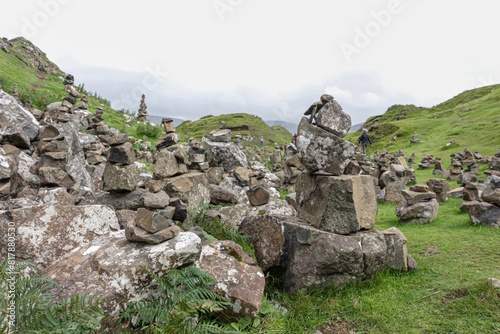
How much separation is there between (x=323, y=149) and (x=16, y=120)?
8.06m

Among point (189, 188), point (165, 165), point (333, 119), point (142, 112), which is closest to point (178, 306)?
point (333, 119)

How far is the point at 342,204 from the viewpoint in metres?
4.62

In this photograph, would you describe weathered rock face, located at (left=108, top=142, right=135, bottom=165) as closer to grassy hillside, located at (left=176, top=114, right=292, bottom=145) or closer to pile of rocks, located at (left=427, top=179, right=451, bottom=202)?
pile of rocks, located at (left=427, top=179, right=451, bottom=202)

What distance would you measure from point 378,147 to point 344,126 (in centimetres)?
4687

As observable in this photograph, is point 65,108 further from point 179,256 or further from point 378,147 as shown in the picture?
point 378,147

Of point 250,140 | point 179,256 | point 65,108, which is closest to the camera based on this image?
point 179,256

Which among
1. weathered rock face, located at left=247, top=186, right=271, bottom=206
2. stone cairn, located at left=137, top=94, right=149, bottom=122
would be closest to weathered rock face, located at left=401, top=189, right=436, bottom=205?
weathered rock face, located at left=247, top=186, right=271, bottom=206

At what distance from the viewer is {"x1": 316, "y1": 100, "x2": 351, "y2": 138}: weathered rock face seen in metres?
4.68

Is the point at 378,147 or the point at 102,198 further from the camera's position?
the point at 378,147

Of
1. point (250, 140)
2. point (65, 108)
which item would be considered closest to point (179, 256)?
point (65, 108)

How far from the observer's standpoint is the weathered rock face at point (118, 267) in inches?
113

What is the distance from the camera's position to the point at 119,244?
11.5 ft

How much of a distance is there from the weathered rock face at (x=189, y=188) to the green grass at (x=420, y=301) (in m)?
4.11

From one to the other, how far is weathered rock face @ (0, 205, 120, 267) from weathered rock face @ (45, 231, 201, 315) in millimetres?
458
